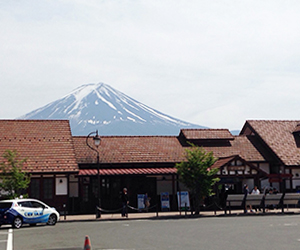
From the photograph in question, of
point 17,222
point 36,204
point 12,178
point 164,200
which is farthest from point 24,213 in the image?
point 164,200

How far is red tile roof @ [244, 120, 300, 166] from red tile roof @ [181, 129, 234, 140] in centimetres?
263

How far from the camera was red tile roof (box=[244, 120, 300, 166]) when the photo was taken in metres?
37.3

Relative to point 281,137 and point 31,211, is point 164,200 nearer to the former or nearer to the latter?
point 31,211

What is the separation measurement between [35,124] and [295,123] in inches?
857

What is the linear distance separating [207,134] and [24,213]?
19.8 metres

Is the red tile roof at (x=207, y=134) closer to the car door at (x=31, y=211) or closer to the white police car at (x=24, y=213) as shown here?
the white police car at (x=24, y=213)

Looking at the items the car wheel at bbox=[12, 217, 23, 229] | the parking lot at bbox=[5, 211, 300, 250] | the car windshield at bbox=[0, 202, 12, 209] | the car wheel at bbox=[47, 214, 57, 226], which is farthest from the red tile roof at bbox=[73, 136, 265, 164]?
the parking lot at bbox=[5, 211, 300, 250]

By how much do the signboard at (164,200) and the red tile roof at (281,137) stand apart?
9.17 metres

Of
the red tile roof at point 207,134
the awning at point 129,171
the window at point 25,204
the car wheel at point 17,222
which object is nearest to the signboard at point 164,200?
the awning at point 129,171

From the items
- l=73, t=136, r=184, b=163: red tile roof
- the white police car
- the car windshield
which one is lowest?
the white police car

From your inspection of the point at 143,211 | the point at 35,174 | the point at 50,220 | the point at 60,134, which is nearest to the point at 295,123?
the point at 143,211

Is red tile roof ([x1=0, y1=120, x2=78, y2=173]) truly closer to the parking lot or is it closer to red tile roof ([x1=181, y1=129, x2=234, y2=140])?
red tile roof ([x1=181, y1=129, x2=234, y2=140])

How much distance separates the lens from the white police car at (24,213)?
2347cm

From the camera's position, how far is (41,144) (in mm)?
34656
